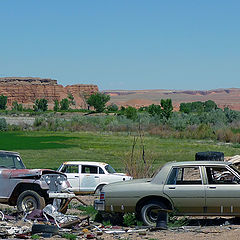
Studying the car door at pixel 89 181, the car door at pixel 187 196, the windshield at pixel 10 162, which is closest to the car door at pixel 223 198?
the car door at pixel 187 196

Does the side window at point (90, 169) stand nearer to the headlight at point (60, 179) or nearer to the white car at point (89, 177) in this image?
the white car at point (89, 177)

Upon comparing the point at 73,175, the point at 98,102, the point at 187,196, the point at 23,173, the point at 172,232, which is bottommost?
the point at 172,232

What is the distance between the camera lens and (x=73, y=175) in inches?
768

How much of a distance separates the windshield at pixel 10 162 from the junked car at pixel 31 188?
87 cm

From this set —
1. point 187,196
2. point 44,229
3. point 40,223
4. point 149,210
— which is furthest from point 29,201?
point 187,196

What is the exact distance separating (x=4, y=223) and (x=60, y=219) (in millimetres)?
1299

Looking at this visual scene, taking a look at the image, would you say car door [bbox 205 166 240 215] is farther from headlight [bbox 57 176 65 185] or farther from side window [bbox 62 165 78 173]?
side window [bbox 62 165 78 173]

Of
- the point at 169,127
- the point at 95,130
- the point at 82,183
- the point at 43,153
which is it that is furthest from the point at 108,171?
the point at 95,130

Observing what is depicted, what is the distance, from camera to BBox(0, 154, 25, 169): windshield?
15.3m

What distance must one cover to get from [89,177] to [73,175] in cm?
57

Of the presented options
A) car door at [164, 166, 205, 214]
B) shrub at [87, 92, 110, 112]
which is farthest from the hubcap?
shrub at [87, 92, 110, 112]

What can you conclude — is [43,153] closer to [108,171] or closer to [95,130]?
[108,171]

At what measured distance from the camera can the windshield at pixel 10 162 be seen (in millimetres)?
15265

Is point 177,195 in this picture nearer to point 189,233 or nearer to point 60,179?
point 189,233
